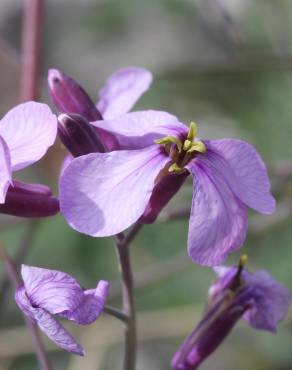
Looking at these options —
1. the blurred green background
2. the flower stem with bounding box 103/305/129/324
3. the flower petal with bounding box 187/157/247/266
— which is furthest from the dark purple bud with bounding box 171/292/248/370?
the blurred green background

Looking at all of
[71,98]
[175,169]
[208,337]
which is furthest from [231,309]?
[71,98]

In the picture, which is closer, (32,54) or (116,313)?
(116,313)

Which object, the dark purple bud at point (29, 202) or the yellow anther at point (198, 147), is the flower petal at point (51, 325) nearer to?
the dark purple bud at point (29, 202)

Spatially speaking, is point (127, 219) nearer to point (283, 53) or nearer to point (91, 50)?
point (283, 53)

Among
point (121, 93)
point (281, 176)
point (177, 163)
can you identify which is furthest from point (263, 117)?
point (177, 163)

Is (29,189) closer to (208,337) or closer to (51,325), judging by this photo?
(51,325)

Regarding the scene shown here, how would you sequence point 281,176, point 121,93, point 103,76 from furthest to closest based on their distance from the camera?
point 103,76
point 281,176
point 121,93

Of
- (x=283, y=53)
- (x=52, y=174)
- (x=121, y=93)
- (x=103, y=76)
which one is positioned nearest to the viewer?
(x=121, y=93)
